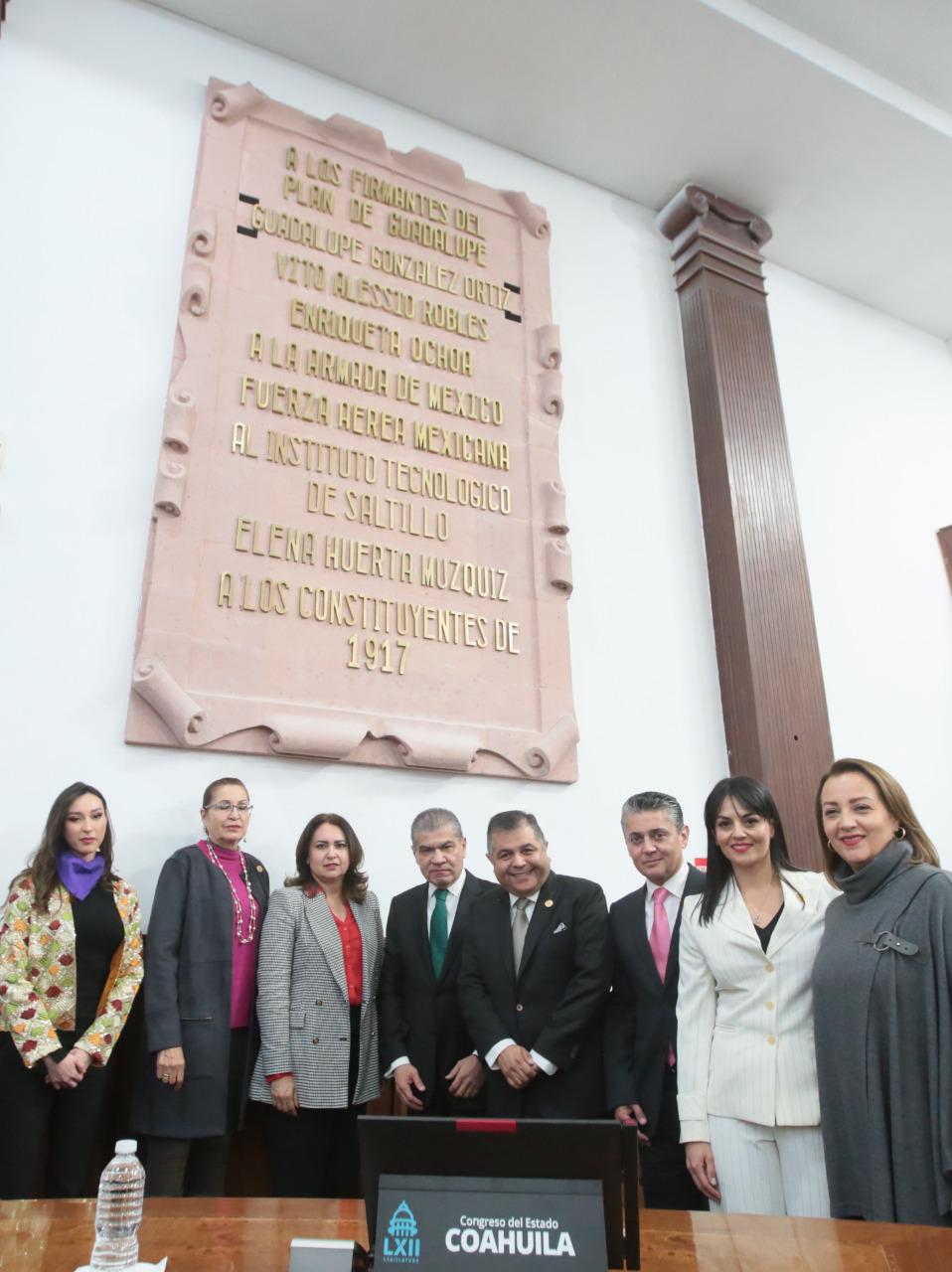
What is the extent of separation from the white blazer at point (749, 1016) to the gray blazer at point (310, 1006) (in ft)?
3.65

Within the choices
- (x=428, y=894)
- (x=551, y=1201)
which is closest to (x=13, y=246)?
(x=428, y=894)

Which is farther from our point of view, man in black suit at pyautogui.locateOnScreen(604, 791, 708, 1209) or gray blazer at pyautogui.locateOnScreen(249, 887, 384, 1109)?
gray blazer at pyautogui.locateOnScreen(249, 887, 384, 1109)

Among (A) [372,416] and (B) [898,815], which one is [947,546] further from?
(B) [898,815]

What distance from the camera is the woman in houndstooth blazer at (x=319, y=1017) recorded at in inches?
117

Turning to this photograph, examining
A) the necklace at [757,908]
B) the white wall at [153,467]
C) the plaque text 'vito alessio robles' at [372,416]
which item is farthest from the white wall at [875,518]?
the necklace at [757,908]

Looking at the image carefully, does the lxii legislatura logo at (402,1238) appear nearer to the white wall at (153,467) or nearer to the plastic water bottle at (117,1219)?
the plastic water bottle at (117,1219)

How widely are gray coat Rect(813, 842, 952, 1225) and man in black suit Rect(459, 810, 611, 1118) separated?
74 cm

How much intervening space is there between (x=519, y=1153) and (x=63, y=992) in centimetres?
207

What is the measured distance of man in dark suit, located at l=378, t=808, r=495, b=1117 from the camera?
9.72ft

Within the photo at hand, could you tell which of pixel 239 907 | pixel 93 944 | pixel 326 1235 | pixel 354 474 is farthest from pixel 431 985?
pixel 354 474

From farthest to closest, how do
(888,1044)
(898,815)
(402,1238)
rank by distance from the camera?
(898,815), (888,1044), (402,1238)

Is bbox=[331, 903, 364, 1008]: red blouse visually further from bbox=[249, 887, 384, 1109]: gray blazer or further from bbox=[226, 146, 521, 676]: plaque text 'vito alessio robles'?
bbox=[226, 146, 521, 676]: plaque text 'vito alessio robles'

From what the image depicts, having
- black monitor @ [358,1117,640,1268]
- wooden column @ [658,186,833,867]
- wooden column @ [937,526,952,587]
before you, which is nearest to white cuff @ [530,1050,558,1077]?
black monitor @ [358,1117,640,1268]

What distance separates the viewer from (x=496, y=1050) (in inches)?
108
